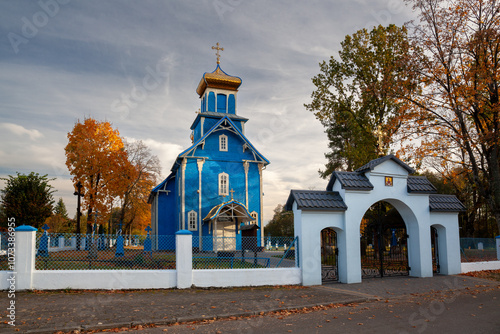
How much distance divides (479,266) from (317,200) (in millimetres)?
8360

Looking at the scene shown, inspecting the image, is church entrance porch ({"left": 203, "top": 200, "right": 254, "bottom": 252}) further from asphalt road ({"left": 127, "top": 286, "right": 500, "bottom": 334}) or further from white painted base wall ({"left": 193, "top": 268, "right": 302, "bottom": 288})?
asphalt road ({"left": 127, "top": 286, "right": 500, "bottom": 334})

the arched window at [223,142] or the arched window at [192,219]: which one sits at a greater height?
the arched window at [223,142]

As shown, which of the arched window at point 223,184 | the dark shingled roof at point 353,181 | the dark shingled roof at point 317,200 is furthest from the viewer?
the arched window at point 223,184

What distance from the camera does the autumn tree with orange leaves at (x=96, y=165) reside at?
87.6 feet

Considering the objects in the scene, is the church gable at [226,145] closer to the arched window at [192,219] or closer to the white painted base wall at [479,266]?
the arched window at [192,219]

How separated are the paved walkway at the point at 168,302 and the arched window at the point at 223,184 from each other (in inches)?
656

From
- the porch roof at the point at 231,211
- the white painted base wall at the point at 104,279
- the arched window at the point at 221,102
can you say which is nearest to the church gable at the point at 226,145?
the arched window at the point at 221,102

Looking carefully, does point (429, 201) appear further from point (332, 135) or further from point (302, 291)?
point (332, 135)

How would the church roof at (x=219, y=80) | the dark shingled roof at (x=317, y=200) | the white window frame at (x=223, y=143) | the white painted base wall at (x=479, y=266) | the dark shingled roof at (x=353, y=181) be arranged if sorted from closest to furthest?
the dark shingled roof at (x=317, y=200), the dark shingled roof at (x=353, y=181), the white painted base wall at (x=479, y=266), the white window frame at (x=223, y=143), the church roof at (x=219, y=80)

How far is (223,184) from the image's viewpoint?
28672 mm

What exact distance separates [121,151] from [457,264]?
22911mm

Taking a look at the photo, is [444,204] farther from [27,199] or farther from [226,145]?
[27,199]

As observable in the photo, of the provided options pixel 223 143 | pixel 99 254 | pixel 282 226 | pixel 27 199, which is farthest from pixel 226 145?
pixel 282 226

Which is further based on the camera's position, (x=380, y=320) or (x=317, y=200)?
(x=317, y=200)
